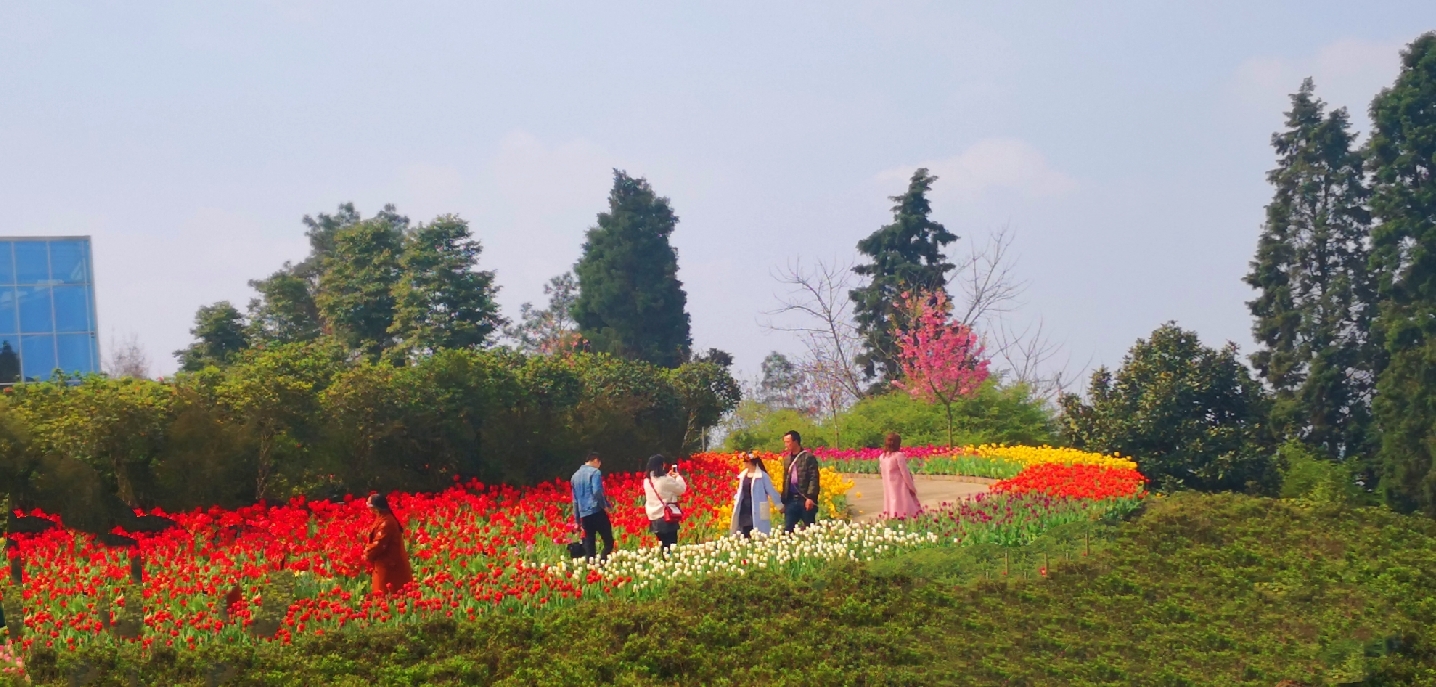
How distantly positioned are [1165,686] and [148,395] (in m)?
11.0

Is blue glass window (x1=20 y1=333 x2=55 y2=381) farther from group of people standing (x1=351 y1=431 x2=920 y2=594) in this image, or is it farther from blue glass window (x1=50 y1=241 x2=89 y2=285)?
group of people standing (x1=351 y1=431 x2=920 y2=594)

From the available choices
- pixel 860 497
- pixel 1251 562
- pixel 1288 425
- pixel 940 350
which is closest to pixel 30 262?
pixel 940 350

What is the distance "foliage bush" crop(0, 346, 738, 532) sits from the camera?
46.6 ft

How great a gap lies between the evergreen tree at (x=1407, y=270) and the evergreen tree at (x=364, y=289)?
23.4 meters

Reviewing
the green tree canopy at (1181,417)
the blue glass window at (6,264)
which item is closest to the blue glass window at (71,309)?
the blue glass window at (6,264)

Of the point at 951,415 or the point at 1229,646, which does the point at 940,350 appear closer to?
the point at 951,415

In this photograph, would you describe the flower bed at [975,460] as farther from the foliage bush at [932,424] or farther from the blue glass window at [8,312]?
the blue glass window at [8,312]

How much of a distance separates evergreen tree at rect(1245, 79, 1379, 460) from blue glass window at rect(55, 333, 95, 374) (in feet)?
107

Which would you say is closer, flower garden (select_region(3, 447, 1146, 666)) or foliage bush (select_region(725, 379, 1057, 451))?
flower garden (select_region(3, 447, 1146, 666))

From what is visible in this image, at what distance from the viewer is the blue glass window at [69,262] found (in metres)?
40.1

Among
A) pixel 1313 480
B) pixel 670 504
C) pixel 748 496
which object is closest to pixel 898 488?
pixel 748 496

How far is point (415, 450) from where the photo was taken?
17156 mm

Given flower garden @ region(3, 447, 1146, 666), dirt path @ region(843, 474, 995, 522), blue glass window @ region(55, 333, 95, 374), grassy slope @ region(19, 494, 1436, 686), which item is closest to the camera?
grassy slope @ region(19, 494, 1436, 686)

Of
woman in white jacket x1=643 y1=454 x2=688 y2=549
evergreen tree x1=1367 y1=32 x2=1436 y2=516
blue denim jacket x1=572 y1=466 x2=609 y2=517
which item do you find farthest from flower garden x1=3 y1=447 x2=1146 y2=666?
evergreen tree x1=1367 y1=32 x2=1436 y2=516
